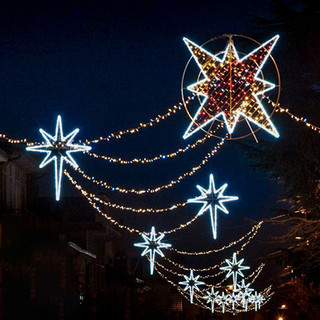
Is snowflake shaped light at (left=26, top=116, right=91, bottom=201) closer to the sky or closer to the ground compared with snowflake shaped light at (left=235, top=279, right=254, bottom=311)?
closer to the ground

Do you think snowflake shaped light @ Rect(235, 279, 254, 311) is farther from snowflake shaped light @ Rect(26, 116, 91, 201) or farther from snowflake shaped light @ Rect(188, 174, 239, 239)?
snowflake shaped light @ Rect(26, 116, 91, 201)

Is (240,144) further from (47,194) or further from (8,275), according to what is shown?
(47,194)

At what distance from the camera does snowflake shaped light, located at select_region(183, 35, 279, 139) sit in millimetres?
12312

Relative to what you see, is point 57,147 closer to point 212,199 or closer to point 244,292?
point 212,199

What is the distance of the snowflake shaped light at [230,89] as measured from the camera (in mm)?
12312

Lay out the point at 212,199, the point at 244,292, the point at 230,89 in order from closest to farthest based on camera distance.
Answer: the point at 230,89
the point at 212,199
the point at 244,292

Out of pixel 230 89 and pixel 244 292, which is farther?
pixel 244 292

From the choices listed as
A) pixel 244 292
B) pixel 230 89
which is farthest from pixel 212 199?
pixel 244 292

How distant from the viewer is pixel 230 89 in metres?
12.5

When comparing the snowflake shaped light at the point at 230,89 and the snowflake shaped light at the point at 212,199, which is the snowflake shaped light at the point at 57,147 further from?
the snowflake shaped light at the point at 212,199

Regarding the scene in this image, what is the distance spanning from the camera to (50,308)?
23875mm

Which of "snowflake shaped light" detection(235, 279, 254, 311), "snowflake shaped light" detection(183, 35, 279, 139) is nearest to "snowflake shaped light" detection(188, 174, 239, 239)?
"snowflake shaped light" detection(183, 35, 279, 139)

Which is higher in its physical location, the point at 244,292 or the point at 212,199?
the point at 244,292

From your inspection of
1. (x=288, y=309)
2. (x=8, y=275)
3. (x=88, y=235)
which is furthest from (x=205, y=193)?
(x=88, y=235)
